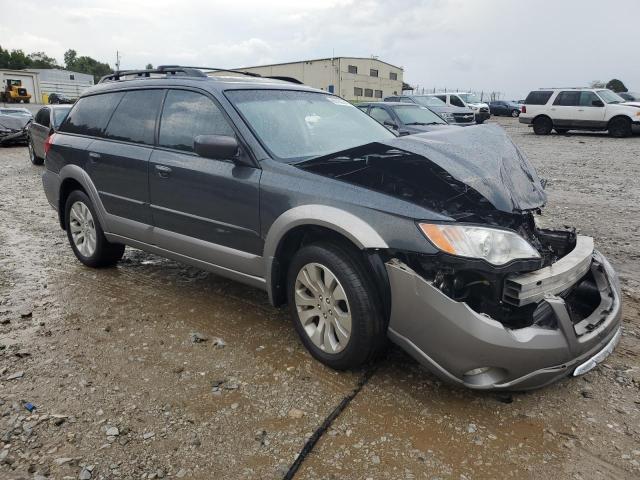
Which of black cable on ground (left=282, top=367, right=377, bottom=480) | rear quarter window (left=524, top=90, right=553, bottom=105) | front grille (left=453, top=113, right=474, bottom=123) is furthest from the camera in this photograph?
rear quarter window (left=524, top=90, right=553, bottom=105)

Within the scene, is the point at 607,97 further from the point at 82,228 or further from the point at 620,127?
the point at 82,228

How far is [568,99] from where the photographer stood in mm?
18969

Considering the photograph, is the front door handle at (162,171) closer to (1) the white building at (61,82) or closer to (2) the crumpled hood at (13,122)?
(2) the crumpled hood at (13,122)

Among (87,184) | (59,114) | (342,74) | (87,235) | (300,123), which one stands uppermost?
(342,74)

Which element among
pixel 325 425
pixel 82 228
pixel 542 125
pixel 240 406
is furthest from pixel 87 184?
pixel 542 125

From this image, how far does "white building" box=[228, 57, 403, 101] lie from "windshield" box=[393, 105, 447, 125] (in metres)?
37.5

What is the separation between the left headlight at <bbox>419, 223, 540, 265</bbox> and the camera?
246 centimetres

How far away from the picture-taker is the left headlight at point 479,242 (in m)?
2.46

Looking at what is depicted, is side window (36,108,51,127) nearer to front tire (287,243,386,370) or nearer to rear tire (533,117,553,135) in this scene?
front tire (287,243,386,370)

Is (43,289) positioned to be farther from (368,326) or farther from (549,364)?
(549,364)

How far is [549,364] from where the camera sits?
8.04 feet

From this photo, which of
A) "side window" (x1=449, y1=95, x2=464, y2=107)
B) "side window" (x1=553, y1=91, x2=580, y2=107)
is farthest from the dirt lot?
"side window" (x1=449, y1=95, x2=464, y2=107)

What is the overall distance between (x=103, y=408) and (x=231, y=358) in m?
0.81

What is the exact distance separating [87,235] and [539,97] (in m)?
19.3
